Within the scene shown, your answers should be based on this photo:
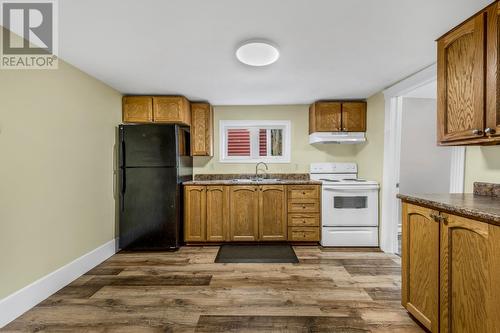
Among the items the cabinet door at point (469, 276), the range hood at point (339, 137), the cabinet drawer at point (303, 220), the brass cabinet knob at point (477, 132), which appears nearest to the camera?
the cabinet door at point (469, 276)

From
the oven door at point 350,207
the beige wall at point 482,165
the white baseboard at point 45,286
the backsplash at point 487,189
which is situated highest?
the beige wall at point 482,165

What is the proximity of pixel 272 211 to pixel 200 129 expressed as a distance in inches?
65.0

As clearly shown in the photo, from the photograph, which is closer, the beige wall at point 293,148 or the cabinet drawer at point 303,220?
the cabinet drawer at point 303,220

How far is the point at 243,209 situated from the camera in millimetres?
3592

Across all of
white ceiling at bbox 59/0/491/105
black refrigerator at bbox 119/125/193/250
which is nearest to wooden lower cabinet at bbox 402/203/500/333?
white ceiling at bbox 59/0/491/105

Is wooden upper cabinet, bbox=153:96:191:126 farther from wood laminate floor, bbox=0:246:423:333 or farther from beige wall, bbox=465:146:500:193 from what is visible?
beige wall, bbox=465:146:500:193

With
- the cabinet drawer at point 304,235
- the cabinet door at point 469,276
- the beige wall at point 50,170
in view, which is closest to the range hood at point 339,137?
the cabinet drawer at point 304,235

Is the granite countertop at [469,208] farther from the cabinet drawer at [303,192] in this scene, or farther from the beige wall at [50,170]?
the beige wall at [50,170]

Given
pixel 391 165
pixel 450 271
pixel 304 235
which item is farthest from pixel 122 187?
pixel 391 165

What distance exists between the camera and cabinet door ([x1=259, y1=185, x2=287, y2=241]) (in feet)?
11.7

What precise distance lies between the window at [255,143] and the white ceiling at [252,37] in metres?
1.16

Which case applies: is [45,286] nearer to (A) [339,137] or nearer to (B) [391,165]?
(A) [339,137]

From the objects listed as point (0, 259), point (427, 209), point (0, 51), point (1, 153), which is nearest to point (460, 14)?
point (427, 209)

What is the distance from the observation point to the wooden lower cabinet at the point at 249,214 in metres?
3.57
